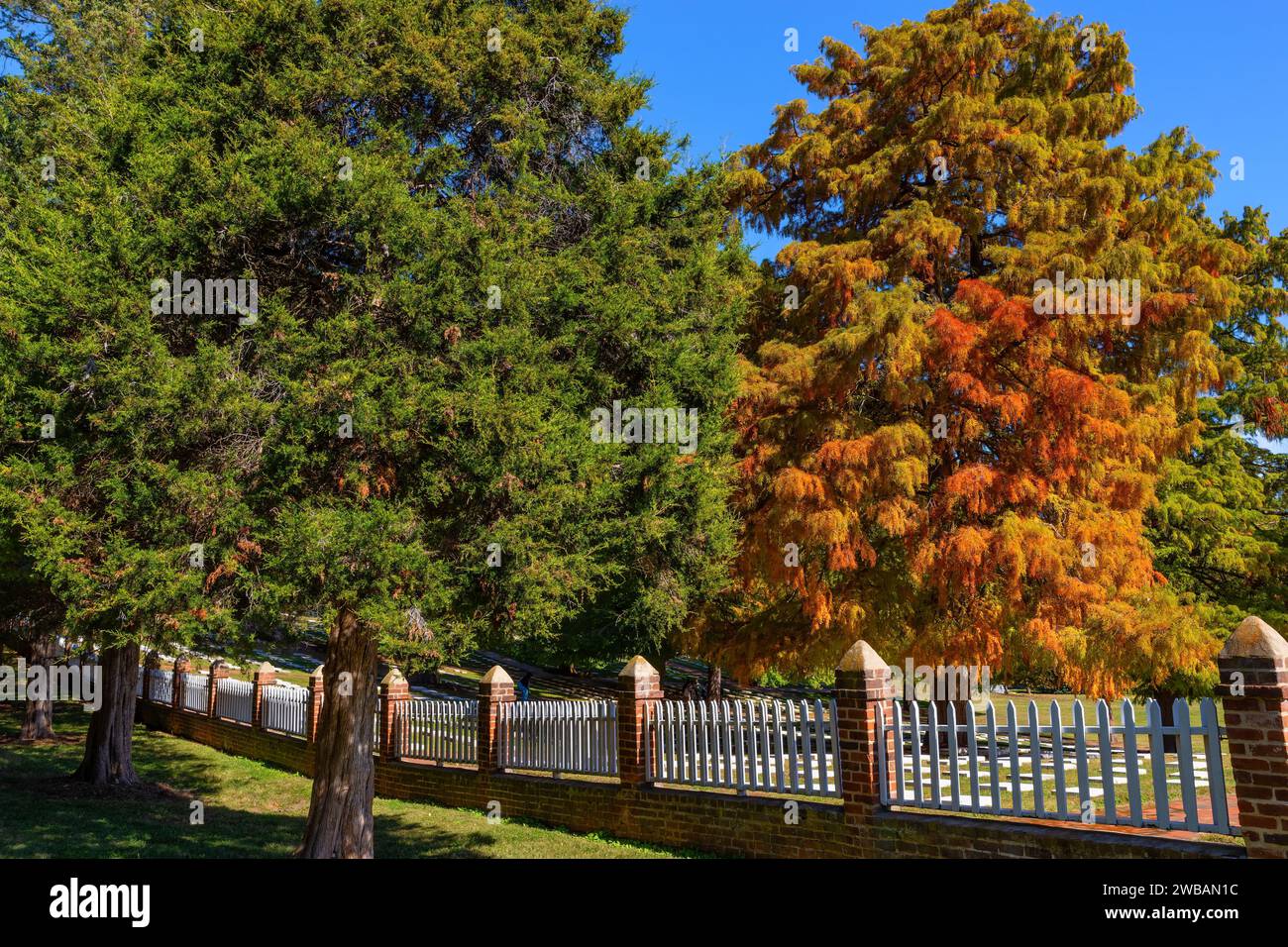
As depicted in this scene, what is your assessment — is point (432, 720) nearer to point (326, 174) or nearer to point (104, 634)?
point (104, 634)

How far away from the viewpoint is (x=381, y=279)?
25.3 ft

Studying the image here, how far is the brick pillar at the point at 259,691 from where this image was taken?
18.1 metres

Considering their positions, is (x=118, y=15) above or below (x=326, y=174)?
above

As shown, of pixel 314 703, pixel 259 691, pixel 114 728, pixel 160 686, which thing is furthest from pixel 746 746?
pixel 160 686

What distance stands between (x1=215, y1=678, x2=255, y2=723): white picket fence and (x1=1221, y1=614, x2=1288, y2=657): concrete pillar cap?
1793 cm

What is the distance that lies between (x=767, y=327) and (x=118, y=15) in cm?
1135

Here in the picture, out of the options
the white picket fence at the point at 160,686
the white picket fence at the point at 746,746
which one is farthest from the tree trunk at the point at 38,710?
the white picket fence at the point at 746,746

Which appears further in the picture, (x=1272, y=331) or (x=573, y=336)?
(x=1272, y=331)

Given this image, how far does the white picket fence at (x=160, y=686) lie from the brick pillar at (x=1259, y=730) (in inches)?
917

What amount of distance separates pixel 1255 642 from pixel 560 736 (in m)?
8.13

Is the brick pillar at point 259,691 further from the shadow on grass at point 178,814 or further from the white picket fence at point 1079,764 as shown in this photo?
the white picket fence at point 1079,764

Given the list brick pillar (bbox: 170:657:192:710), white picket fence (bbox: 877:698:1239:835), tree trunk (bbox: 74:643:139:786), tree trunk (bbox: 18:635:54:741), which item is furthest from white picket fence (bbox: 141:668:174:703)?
white picket fence (bbox: 877:698:1239:835)

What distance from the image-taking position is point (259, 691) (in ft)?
60.0
